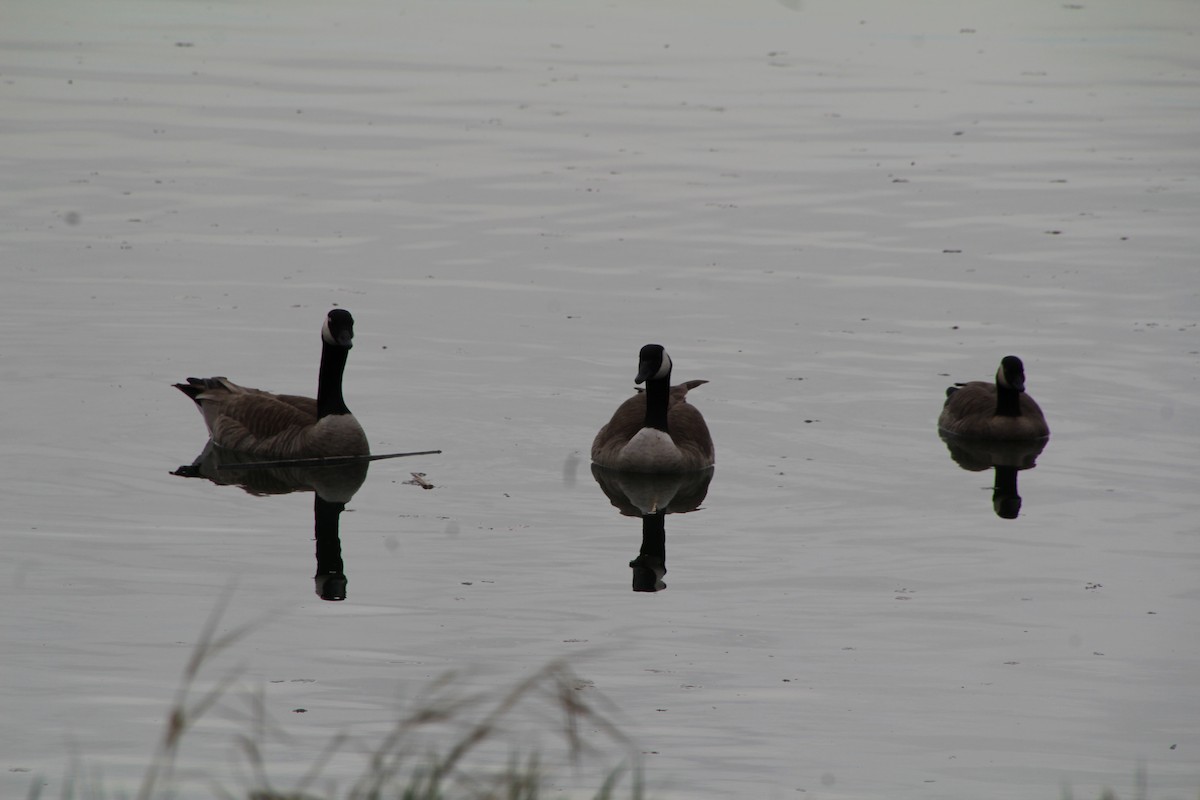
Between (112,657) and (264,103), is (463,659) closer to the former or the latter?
(112,657)

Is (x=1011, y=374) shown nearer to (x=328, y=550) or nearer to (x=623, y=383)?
(x=623, y=383)

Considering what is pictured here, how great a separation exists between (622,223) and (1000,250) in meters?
4.47

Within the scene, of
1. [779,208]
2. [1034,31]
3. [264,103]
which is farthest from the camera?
[1034,31]

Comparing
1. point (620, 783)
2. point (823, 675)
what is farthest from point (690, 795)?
point (823, 675)

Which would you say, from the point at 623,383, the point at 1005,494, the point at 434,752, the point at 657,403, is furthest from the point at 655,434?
the point at 434,752

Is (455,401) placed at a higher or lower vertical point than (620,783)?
higher

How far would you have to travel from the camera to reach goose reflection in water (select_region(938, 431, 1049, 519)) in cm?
1584

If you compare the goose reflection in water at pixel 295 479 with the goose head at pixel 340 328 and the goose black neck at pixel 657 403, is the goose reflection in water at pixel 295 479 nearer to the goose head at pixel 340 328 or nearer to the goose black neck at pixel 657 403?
the goose head at pixel 340 328

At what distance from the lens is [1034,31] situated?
40.5 metres

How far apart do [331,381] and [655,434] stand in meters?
2.75

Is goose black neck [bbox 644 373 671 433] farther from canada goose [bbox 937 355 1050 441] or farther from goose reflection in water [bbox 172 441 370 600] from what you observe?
canada goose [bbox 937 355 1050 441]

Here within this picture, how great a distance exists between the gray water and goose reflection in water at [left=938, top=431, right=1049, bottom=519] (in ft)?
0.55

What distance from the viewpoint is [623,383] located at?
58.3ft

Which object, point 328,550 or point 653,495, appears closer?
point 328,550
